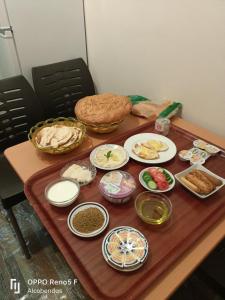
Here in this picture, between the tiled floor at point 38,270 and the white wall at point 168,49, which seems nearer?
the white wall at point 168,49

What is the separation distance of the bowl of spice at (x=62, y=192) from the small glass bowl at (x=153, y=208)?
0.73 feet

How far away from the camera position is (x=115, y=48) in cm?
160

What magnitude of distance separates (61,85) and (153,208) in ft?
4.07

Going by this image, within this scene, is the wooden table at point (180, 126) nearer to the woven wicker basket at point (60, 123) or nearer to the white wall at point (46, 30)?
the woven wicker basket at point (60, 123)

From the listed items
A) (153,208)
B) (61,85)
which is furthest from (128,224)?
(61,85)

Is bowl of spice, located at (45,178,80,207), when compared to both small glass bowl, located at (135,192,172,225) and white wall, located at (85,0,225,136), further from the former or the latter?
white wall, located at (85,0,225,136)

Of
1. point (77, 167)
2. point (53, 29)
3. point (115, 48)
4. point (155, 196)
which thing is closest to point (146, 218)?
point (155, 196)

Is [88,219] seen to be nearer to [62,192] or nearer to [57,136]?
[62,192]

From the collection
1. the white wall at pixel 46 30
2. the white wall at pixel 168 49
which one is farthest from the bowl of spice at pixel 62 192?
the white wall at pixel 46 30

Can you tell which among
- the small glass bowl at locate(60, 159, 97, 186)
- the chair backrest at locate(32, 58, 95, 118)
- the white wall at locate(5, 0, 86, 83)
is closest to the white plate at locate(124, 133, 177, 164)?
the small glass bowl at locate(60, 159, 97, 186)

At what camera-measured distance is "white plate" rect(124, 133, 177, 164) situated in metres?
0.98

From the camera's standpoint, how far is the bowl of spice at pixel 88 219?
2.29 ft

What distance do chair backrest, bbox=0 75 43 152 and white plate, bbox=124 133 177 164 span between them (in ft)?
2.30

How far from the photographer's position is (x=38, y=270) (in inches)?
50.2
